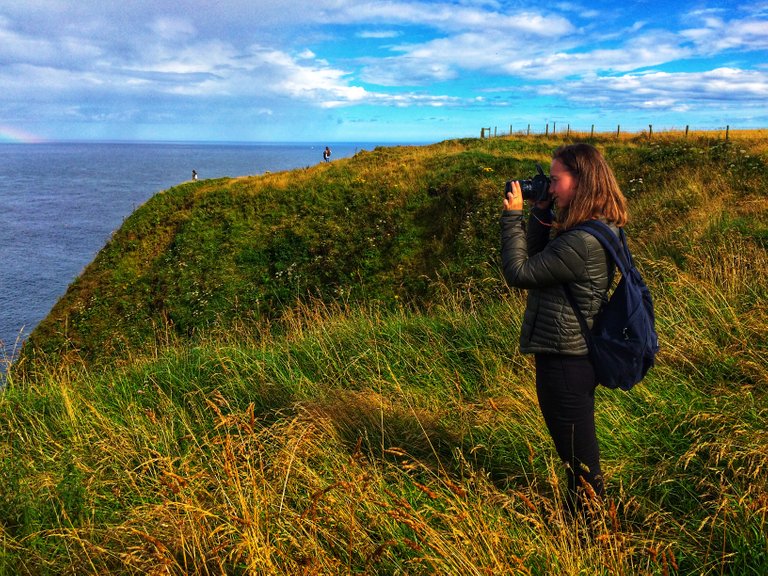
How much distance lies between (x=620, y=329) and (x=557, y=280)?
1.38 ft

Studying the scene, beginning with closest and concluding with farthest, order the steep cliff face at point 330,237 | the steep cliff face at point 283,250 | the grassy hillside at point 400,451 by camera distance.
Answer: the grassy hillside at point 400,451
the steep cliff face at point 330,237
the steep cliff face at point 283,250

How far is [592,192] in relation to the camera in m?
2.51

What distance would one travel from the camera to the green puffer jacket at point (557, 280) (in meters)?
2.49

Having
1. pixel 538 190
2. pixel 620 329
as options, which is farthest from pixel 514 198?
pixel 620 329

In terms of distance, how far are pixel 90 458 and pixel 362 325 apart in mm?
3184

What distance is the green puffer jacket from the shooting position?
249 cm

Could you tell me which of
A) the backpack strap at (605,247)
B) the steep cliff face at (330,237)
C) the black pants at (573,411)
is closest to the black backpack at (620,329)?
the backpack strap at (605,247)

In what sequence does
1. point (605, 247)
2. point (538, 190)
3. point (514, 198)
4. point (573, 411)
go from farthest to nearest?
point (538, 190) < point (514, 198) < point (573, 411) < point (605, 247)

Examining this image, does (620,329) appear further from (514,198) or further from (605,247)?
(514,198)

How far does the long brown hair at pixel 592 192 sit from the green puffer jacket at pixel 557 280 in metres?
0.12

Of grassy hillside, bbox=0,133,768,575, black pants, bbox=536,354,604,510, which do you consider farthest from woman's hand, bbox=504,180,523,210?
grassy hillside, bbox=0,133,768,575

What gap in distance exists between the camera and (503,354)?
195 inches

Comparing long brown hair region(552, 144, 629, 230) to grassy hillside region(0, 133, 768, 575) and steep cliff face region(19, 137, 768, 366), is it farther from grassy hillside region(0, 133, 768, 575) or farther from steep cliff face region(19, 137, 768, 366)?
steep cliff face region(19, 137, 768, 366)

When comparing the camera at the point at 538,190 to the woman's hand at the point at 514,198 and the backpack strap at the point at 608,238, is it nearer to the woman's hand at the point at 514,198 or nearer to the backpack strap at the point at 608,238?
the woman's hand at the point at 514,198
